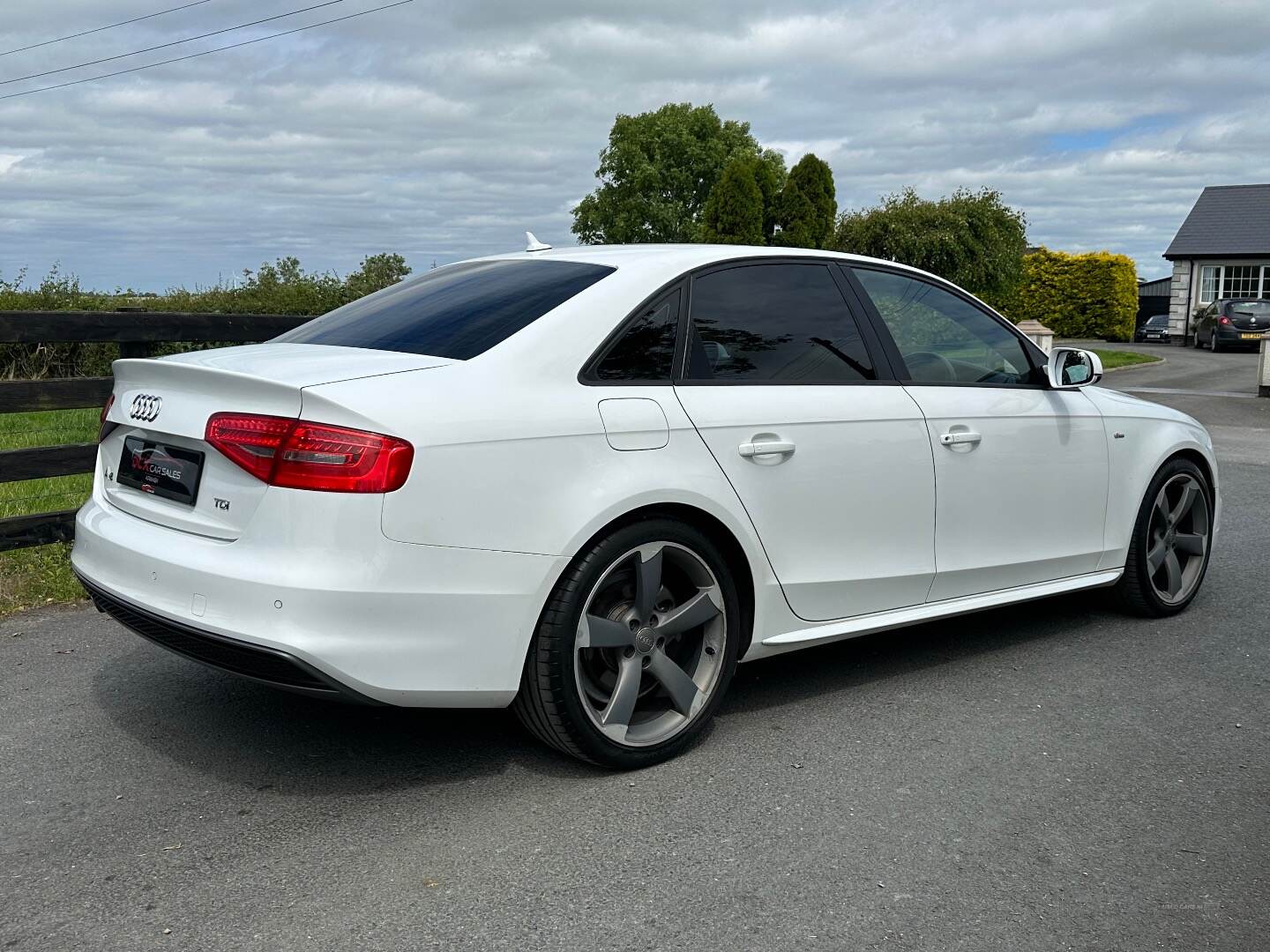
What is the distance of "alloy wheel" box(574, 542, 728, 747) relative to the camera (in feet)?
12.2

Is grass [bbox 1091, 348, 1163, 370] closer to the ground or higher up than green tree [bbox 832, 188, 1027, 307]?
closer to the ground

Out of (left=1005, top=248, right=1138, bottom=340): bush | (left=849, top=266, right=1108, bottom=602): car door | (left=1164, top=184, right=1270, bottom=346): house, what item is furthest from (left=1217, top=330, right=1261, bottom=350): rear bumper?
(left=849, top=266, right=1108, bottom=602): car door

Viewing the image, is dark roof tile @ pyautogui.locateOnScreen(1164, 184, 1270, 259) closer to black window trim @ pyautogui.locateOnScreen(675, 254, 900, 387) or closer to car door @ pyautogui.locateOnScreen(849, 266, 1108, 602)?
car door @ pyautogui.locateOnScreen(849, 266, 1108, 602)

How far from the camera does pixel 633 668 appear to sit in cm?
379

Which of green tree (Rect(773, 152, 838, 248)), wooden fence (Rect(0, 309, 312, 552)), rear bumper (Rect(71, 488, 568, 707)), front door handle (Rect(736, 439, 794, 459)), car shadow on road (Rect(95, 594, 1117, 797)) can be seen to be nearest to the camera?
rear bumper (Rect(71, 488, 568, 707))

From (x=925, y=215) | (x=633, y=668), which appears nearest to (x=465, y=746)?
(x=633, y=668)

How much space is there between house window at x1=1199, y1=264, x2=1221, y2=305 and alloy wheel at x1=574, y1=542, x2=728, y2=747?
47.5 metres

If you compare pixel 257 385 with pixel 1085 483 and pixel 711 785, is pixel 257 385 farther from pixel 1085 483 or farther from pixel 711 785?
pixel 1085 483

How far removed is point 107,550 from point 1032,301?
50009 millimetres

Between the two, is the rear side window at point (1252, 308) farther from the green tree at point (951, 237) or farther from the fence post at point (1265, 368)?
the fence post at point (1265, 368)

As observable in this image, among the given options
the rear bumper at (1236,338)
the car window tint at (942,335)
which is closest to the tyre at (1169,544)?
the car window tint at (942,335)

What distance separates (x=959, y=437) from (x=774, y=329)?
88cm

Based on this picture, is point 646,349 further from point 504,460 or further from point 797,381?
point 504,460

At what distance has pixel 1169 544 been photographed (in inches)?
229
